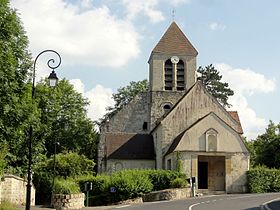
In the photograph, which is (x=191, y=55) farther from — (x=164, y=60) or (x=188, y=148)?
(x=188, y=148)

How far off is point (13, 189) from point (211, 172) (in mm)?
22921

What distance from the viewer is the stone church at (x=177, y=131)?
43844 millimetres

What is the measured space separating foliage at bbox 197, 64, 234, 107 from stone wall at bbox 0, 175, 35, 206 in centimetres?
5623

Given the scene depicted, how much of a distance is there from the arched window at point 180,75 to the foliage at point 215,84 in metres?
26.1

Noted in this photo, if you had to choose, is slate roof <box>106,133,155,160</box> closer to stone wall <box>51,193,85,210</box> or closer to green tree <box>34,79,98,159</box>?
green tree <box>34,79,98,159</box>

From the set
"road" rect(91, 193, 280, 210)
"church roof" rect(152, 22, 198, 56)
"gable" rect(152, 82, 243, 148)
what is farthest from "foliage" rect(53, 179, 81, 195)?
"church roof" rect(152, 22, 198, 56)

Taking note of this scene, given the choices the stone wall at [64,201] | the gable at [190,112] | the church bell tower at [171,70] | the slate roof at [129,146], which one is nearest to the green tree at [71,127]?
the slate roof at [129,146]

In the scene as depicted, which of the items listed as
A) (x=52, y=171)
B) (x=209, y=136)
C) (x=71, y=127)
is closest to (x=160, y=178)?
(x=209, y=136)

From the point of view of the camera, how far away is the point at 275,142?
57312 mm

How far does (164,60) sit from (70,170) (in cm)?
1665

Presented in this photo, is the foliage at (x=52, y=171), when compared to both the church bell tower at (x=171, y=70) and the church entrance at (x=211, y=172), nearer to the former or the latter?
the church entrance at (x=211, y=172)

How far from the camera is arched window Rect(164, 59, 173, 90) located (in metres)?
55.7

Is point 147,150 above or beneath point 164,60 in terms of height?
beneath

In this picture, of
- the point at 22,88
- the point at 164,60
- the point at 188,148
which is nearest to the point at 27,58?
the point at 22,88
